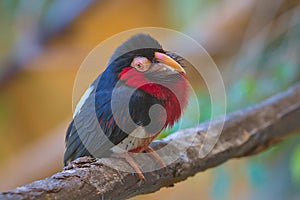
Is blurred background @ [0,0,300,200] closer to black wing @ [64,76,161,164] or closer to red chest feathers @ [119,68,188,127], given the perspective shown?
red chest feathers @ [119,68,188,127]

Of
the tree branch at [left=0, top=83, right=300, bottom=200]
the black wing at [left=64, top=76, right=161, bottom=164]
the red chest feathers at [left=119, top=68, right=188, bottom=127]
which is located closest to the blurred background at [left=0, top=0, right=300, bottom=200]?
the tree branch at [left=0, top=83, right=300, bottom=200]

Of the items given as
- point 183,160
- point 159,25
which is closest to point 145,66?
point 183,160

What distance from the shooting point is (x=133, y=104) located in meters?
1.42

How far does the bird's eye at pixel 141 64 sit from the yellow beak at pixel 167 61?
0.03 m

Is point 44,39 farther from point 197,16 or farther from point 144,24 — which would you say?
point 144,24

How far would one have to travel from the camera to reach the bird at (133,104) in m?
1.43

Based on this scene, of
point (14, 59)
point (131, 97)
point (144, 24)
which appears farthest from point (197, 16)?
point (131, 97)

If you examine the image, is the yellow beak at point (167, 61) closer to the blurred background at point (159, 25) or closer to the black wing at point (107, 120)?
the black wing at point (107, 120)

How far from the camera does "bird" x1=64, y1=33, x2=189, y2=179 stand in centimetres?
143

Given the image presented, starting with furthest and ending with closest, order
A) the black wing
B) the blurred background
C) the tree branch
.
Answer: the blurred background < the black wing < the tree branch

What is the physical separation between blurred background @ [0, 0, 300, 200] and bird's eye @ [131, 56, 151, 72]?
0.86m

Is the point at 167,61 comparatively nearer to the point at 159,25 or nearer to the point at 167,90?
the point at 167,90

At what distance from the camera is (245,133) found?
1.85 meters

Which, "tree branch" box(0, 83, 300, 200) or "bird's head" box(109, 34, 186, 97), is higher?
"bird's head" box(109, 34, 186, 97)
